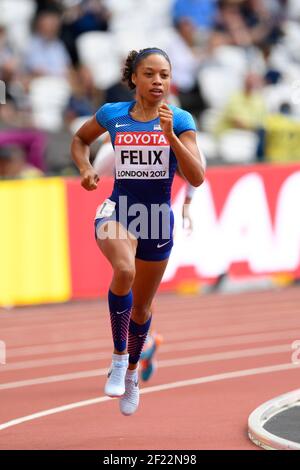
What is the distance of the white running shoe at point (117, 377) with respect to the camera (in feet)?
23.5

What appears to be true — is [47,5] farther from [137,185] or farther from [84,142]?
[137,185]

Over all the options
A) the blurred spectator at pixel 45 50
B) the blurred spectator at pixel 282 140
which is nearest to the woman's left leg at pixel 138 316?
the blurred spectator at pixel 282 140

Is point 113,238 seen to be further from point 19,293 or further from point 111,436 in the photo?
point 19,293

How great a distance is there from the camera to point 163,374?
32.4 ft

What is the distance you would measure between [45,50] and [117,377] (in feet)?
32.3

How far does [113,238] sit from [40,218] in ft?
21.0

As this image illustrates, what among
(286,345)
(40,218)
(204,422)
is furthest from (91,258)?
(204,422)

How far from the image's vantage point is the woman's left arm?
686cm

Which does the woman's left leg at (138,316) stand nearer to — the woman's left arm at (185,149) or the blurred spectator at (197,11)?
the woman's left arm at (185,149)

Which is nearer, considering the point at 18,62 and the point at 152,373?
the point at 152,373

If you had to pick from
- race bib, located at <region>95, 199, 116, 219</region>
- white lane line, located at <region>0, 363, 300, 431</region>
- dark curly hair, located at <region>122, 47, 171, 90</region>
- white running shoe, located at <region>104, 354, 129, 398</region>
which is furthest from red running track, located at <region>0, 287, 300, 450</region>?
dark curly hair, located at <region>122, 47, 171, 90</region>

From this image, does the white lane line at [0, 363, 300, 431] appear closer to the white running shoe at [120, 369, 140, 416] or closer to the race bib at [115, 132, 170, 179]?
the white running shoe at [120, 369, 140, 416]

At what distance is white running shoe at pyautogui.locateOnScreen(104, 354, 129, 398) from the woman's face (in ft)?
5.12

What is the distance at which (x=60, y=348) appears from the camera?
1130 centimetres
